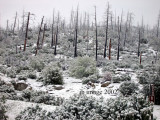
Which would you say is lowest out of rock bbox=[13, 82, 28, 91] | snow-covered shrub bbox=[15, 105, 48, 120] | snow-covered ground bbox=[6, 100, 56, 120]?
rock bbox=[13, 82, 28, 91]

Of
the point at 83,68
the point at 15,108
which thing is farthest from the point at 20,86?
the point at 83,68

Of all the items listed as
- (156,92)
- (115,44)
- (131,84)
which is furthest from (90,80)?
(115,44)

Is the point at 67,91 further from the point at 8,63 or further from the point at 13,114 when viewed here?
the point at 8,63

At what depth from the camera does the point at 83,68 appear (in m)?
16.5

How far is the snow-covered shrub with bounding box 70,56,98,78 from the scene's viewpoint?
16297mm

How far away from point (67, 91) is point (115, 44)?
35.4m

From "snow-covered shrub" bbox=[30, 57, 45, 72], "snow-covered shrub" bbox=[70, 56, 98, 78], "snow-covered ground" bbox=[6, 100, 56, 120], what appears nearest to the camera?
"snow-covered ground" bbox=[6, 100, 56, 120]

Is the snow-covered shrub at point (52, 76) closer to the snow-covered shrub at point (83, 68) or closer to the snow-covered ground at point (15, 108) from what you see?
the snow-covered shrub at point (83, 68)

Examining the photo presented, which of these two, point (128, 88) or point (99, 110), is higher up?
point (99, 110)

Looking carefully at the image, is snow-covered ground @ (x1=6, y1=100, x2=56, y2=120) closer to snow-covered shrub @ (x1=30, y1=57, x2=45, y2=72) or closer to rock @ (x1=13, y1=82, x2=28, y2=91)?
rock @ (x1=13, y1=82, x2=28, y2=91)

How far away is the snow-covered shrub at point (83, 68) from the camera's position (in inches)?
642

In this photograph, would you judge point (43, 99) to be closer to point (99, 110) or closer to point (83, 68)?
point (99, 110)

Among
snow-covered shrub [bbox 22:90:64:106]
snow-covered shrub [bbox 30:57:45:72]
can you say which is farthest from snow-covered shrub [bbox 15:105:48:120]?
snow-covered shrub [bbox 30:57:45:72]

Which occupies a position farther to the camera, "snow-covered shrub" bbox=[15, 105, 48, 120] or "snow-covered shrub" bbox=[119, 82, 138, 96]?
"snow-covered shrub" bbox=[119, 82, 138, 96]
